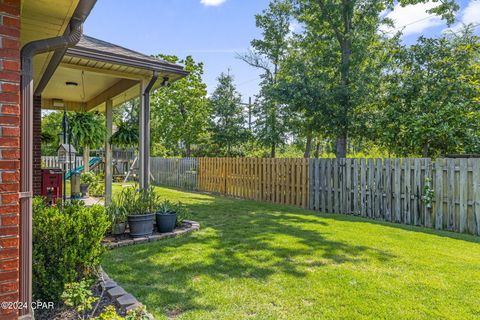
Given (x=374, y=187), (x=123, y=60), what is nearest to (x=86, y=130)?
(x=123, y=60)

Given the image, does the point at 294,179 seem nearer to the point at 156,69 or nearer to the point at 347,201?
the point at 347,201

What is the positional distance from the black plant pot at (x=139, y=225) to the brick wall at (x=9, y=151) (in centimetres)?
312

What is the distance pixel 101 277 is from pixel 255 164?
780cm

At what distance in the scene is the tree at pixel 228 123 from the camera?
16609 mm

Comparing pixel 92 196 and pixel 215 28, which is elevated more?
pixel 215 28

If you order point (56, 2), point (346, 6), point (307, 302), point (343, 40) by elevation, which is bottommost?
point (307, 302)

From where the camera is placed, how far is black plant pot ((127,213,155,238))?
16.1ft

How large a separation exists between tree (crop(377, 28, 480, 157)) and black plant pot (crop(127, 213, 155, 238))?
6.92 m

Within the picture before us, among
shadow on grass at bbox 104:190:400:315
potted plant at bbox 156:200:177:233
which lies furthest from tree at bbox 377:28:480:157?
potted plant at bbox 156:200:177:233

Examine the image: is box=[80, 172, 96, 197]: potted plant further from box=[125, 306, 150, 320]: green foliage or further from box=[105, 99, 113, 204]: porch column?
box=[125, 306, 150, 320]: green foliage

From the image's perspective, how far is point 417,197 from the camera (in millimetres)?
6645

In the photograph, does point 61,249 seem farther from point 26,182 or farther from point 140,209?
point 140,209

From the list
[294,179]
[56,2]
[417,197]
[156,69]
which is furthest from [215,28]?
[56,2]

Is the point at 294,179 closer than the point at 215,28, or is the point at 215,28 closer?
the point at 294,179
